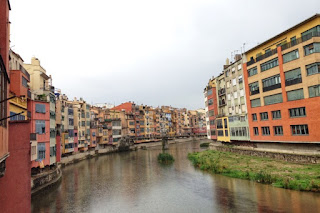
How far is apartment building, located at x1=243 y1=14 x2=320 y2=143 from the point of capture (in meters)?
34.8

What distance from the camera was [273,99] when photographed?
4288 cm

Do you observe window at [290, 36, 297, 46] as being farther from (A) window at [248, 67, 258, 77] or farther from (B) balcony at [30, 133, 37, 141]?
(B) balcony at [30, 133, 37, 141]

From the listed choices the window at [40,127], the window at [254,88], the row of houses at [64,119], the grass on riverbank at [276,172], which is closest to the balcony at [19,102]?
the row of houses at [64,119]

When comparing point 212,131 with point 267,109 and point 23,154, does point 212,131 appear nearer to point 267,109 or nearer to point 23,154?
point 267,109

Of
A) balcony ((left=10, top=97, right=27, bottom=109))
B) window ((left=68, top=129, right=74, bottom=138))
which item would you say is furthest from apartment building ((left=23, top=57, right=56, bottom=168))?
window ((left=68, top=129, right=74, bottom=138))

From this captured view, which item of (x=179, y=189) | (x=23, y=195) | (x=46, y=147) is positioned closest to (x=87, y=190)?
(x=46, y=147)

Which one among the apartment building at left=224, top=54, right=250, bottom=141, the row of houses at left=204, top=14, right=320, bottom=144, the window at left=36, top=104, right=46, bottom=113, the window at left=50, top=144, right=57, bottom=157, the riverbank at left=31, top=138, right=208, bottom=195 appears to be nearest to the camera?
the riverbank at left=31, top=138, right=208, bottom=195

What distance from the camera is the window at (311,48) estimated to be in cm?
3410

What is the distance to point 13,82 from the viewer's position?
81.6 ft

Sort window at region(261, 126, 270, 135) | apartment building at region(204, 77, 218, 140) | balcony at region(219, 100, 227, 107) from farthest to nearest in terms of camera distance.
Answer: apartment building at region(204, 77, 218, 140)
balcony at region(219, 100, 227, 107)
window at region(261, 126, 270, 135)

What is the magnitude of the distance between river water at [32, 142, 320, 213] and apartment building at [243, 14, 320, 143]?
1452 cm

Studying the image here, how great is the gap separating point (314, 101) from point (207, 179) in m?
19.8

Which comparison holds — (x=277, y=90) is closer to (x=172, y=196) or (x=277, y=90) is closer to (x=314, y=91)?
(x=314, y=91)

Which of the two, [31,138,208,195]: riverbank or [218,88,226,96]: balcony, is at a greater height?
[218,88,226,96]: balcony
